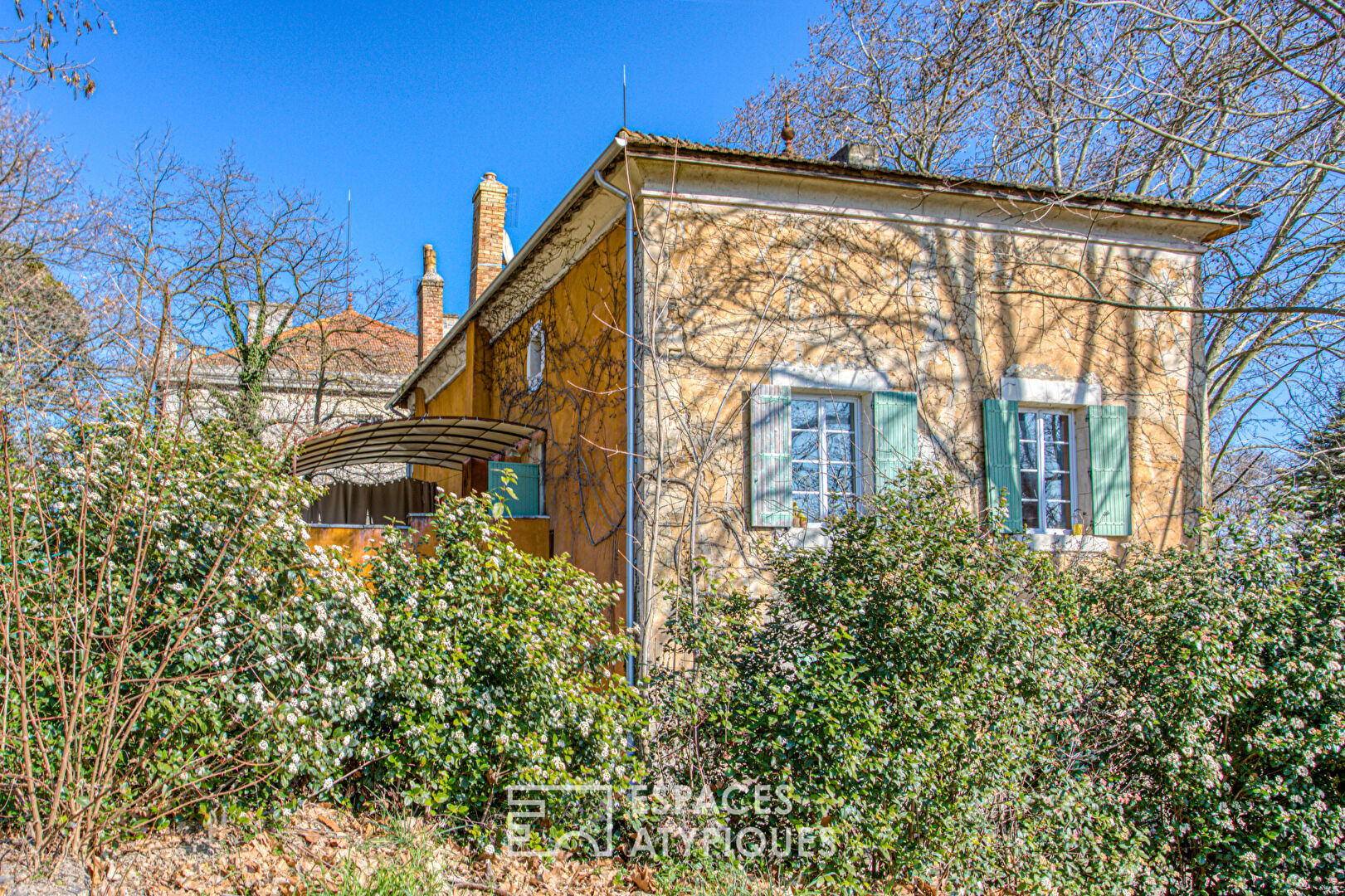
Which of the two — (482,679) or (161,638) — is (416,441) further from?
(161,638)

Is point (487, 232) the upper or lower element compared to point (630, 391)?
upper

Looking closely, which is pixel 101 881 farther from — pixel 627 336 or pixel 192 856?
pixel 627 336

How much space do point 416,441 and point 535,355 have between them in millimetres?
2198

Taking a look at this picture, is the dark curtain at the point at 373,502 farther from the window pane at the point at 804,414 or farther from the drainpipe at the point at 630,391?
the window pane at the point at 804,414

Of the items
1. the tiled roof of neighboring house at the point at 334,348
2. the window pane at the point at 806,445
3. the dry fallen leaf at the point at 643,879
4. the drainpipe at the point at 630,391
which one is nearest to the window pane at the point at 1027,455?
the window pane at the point at 806,445

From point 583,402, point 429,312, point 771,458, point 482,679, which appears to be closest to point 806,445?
point 771,458

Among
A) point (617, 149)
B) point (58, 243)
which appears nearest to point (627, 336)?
point (617, 149)

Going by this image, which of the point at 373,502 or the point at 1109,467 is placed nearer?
the point at 1109,467

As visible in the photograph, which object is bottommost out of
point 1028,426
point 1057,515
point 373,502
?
point 1057,515

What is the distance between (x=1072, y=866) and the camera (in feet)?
19.0

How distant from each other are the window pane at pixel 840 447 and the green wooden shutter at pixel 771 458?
21.7 inches

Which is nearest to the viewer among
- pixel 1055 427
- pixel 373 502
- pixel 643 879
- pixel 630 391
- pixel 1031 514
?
pixel 643 879

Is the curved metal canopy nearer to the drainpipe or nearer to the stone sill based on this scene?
the drainpipe

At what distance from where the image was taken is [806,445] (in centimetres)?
882
